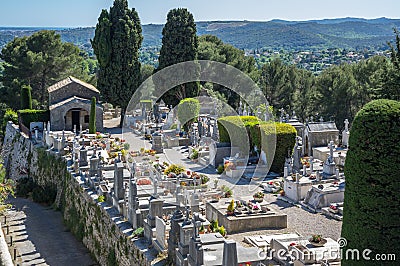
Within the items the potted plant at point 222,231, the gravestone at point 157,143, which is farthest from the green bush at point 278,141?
the potted plant at point 222,231

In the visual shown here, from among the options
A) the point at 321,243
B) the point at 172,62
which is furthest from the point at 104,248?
the point at 172,62

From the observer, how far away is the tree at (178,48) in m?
35.4

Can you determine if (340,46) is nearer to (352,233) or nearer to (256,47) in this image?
(256,47)

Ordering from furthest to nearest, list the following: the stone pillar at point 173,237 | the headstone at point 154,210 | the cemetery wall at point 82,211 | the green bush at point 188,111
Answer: the green bush at point 188,111 < the cemetery wall at point 82,211 < the headstone at point 154,210 < the stone pillar at point 173,237

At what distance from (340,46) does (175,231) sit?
19119 centimetres

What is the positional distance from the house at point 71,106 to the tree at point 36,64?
9.55 m

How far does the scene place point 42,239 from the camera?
18.1 metres

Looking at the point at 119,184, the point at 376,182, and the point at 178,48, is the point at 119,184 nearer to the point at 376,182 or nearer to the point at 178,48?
the point at 376,182

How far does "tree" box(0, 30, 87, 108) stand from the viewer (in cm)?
4084

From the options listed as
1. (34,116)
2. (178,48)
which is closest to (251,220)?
(34,116)

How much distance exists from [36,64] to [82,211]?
24.9 metres

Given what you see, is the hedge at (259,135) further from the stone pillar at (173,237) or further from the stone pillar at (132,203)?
the stone pillar at (173,237)

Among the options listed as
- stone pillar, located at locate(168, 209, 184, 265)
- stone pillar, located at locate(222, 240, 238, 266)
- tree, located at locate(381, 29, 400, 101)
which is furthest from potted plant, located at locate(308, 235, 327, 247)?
tree, located at locate(381, 29, 400, 101)

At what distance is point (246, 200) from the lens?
641 inches
